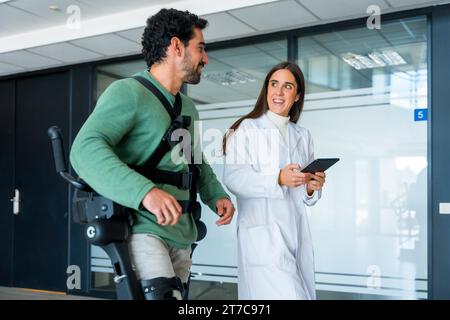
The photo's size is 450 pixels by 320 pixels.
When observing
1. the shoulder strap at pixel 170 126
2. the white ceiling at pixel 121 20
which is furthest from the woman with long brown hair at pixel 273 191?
the white ceiling at pixel 121 20

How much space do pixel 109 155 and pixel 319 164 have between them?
2.94 ft

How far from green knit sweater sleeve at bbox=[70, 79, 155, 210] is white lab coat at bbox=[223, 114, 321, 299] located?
77 cm

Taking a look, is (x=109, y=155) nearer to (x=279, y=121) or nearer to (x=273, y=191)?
(x=273, y=191)

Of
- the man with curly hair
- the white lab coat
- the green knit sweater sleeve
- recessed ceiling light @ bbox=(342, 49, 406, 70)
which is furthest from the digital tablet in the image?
recessed ceiling light @ bbox=(342, 49, 406, 70)

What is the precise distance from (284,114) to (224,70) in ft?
7.98

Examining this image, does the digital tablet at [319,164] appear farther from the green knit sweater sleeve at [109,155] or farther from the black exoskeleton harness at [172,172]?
the green knit sweater sleeve at [109,155]

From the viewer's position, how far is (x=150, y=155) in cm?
147

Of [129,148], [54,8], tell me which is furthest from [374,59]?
[129,148]

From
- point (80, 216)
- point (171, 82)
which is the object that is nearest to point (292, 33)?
point (171, 82)

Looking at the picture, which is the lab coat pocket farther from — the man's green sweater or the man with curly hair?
the man's green sweater

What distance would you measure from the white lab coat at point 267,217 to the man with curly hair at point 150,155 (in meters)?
0.33

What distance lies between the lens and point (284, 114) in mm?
2221

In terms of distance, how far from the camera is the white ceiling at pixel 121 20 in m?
3.67

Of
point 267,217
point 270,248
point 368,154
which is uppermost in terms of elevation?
point 368,154
